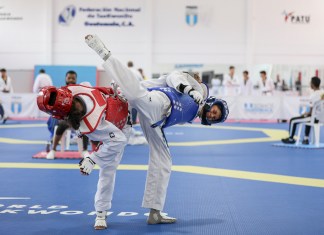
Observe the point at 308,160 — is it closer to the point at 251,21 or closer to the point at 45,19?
the point at 251,21

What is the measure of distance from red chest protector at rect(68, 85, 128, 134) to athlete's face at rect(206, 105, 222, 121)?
79 cm

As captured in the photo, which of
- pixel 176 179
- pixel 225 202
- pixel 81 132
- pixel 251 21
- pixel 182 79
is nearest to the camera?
pixel 81 132

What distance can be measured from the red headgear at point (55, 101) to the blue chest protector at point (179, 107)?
86 centimetres

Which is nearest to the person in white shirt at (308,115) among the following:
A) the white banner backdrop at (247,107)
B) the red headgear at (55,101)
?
the white banner backdrop at (247,107)

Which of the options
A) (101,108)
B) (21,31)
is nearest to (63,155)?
(101,108)

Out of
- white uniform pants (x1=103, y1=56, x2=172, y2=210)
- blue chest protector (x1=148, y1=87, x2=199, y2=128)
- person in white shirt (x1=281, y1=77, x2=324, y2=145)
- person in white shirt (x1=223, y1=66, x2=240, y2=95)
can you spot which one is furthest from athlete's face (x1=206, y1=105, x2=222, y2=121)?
person in white shirt (x1=223, y1=66, x2=240, y2=95)

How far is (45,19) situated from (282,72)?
1050 cm

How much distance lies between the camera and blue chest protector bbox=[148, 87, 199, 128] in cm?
497

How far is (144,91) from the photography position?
470 cm

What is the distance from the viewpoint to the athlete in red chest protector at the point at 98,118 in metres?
4.39

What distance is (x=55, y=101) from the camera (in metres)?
4.33

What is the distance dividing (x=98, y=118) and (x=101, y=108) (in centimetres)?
11

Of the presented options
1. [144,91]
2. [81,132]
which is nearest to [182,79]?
[144,91]

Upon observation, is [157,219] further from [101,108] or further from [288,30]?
[288,30]
